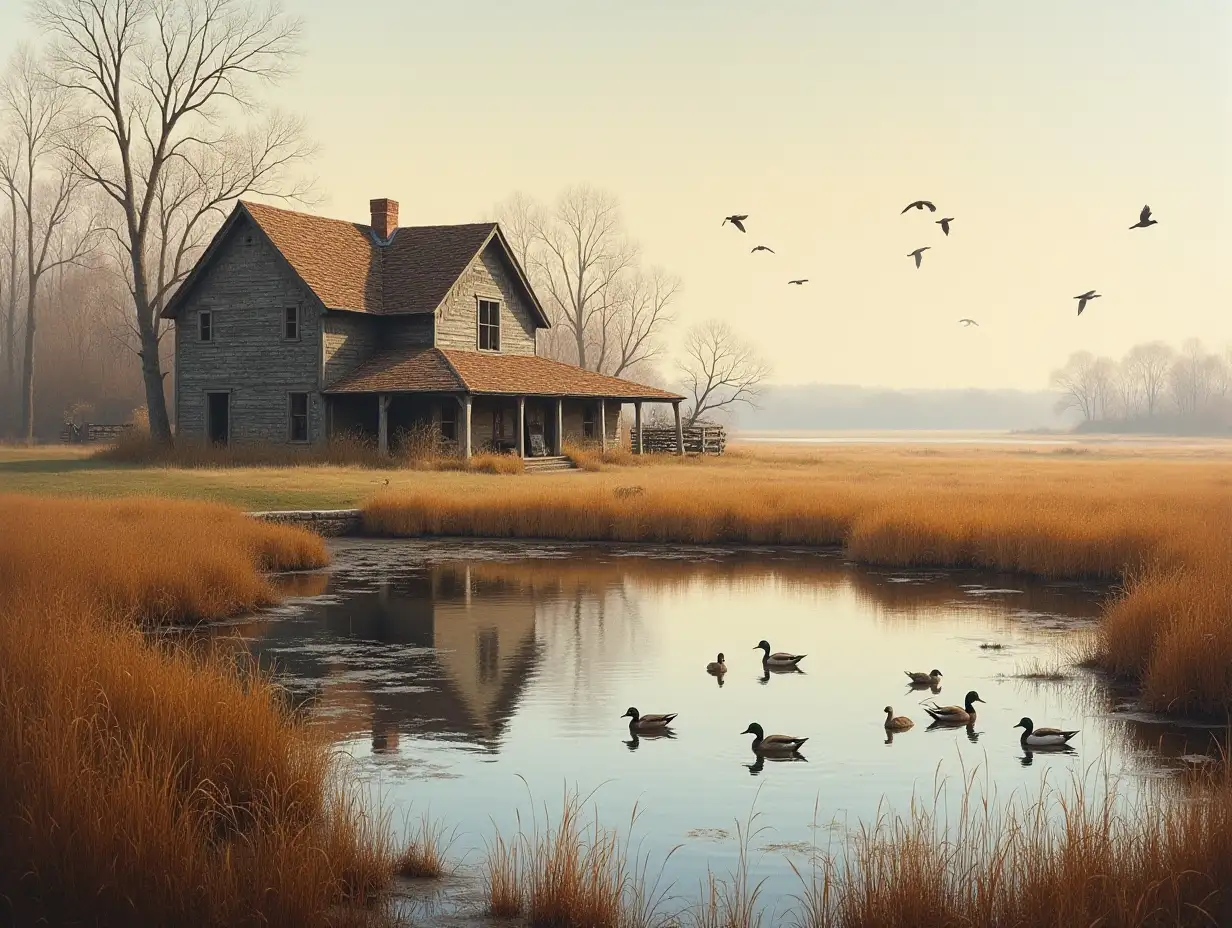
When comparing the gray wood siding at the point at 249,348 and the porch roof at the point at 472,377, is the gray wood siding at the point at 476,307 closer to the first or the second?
the porch roof at the point at 472,377

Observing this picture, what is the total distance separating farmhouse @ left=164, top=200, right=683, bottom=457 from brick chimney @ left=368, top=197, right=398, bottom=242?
3.83 ft

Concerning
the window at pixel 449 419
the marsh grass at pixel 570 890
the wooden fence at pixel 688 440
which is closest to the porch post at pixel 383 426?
the window at pixel 449 419

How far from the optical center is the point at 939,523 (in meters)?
30.8

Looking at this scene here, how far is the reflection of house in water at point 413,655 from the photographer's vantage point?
49.0 feet

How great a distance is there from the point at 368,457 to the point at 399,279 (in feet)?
31.9

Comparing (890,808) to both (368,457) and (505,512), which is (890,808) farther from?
(368,457)

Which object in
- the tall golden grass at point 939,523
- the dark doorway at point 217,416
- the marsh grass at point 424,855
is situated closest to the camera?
the marsh grass at point 424,855

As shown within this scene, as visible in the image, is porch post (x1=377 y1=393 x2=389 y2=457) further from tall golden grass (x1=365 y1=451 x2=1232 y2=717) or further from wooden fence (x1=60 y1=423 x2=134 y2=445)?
wooden fence (x1=60 y1=423 x2=134 y2=445)

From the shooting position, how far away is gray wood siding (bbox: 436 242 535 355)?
5559 cm

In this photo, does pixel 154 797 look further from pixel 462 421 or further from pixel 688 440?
pixel 688 440

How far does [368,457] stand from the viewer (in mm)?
50094

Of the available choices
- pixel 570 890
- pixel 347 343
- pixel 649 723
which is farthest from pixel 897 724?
pixel 347 343

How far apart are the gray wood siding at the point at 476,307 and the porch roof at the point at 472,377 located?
67 centimetres

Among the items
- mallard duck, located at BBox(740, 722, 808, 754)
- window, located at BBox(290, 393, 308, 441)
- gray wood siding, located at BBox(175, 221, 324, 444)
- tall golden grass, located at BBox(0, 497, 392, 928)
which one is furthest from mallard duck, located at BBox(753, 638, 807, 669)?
window, located at BBox(290, 393, 308, 441)
